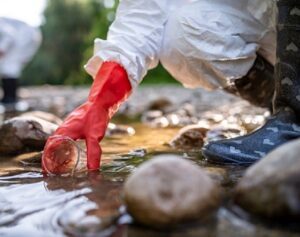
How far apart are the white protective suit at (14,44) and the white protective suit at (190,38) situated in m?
4.91

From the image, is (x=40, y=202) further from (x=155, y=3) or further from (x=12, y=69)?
(x=12, y=69)

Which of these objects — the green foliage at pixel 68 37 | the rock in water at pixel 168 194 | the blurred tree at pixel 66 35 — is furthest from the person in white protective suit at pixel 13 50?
the blurred tree at pixel 66 35

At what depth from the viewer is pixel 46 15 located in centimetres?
2550

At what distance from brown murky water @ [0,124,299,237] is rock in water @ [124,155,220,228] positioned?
0.07 feet

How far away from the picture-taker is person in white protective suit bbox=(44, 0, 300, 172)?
1564mm

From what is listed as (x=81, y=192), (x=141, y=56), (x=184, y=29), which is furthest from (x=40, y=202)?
(x=184, y=29)

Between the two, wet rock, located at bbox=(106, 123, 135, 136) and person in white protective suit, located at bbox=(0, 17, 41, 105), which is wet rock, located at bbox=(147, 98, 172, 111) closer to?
wet rock, located at bbox=(106, 123, 135, 136)

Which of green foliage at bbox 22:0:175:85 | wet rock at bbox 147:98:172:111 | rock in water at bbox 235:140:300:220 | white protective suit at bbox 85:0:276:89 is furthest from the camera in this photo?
green foliage at bbox 22:0:175:85

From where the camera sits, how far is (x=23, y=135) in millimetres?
2002

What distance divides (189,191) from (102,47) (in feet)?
2.64

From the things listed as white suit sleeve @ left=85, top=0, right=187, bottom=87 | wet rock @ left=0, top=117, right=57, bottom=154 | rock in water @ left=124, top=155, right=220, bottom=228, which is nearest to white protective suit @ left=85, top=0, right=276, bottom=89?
white suit sleeve @ left=85, top=0, right=187, bottom=87

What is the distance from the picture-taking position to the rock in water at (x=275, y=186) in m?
0.93

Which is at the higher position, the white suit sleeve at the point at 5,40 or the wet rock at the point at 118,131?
the wet rock at the point at 118,131

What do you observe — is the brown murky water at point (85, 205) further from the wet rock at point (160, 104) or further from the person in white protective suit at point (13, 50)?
the person in white protective suit at point (13, 50)
